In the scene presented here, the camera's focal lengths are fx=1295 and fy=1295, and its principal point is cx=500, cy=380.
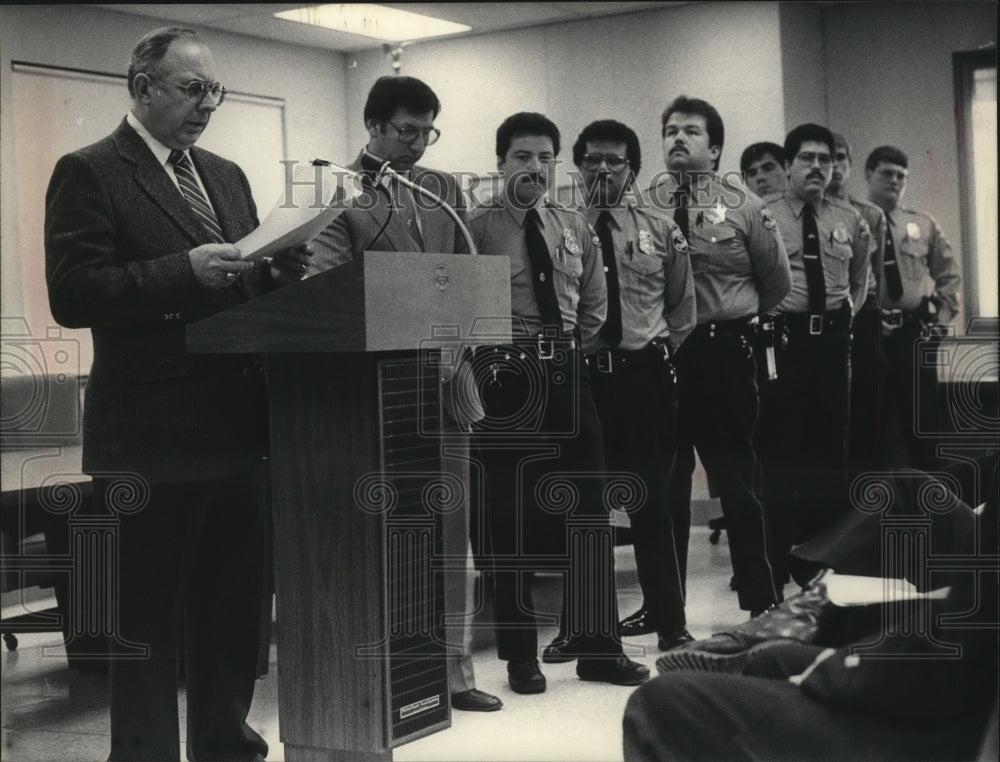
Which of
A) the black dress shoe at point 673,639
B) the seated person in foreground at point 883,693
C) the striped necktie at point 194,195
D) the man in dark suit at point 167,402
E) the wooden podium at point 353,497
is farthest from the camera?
the black dress shoe at point 673,639

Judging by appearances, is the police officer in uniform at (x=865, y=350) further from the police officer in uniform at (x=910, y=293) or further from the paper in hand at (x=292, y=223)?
the paper in hand at (x=292, y=223)

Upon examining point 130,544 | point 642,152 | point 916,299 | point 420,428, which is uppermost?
point 642,152

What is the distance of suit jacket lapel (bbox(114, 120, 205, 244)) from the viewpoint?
241cm

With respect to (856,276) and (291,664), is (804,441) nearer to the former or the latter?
(856,276)

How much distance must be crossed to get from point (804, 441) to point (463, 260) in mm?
1199

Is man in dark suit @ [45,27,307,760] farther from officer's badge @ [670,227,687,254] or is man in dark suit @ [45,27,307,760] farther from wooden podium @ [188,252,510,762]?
officer's badge @ [670,227,687,254]

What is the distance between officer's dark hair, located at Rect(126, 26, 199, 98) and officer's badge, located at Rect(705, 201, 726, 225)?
1.27m

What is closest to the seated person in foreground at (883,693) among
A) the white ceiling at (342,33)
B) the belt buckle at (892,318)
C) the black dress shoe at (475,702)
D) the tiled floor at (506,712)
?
the tiled floor at (506,712)

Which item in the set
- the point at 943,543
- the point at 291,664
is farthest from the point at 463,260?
the point at 943,543

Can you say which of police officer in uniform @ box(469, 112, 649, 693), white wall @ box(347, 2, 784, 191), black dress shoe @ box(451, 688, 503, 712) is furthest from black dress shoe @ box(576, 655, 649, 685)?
white wall @ box(347, 2, 784, 191)

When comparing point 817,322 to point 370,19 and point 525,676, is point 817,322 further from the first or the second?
point 370,19

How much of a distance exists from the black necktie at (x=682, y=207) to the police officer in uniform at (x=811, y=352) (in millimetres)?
222

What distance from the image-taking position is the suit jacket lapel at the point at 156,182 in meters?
2.41

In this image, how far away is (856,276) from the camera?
10.5ft
